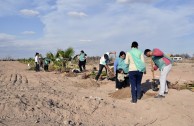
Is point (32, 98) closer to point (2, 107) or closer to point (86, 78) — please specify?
point (2, 107)

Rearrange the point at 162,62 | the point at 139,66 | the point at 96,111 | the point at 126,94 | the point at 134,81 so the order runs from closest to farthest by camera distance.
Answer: the point at 96,111 < the point at 139,66 < the point at 134,81 < the point at 162,62 < the point at 126,94

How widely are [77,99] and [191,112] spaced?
3.16 metres

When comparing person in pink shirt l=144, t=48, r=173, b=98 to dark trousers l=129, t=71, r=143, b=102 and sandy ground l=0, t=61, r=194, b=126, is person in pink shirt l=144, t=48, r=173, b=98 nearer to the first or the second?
sandy ground l=0, t=61, r=194, b=126

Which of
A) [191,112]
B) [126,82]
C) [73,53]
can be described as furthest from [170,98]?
[73,53]

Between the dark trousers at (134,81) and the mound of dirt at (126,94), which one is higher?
the dark trousers at (134,81)

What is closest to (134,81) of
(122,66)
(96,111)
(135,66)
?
(135,66)

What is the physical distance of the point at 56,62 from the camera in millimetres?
24484

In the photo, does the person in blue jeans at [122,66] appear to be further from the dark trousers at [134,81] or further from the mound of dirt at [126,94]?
the dark trousers at [134,81]

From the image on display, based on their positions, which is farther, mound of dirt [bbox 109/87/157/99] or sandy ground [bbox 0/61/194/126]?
mound of dirt [bbox 109/87/157/99]

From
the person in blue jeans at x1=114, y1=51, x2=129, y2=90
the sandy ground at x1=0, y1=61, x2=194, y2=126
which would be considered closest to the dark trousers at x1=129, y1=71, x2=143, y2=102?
the sandy ground at x1=0, y1=61, x2=194, y2=126

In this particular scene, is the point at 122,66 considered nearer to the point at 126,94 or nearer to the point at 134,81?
the point at 126,94

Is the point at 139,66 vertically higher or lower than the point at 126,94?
higher

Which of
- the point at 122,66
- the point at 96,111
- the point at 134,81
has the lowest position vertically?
the point at 96,111

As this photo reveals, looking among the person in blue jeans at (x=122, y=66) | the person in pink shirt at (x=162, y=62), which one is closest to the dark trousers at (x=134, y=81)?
the person in pink shirt at (x=162, y=62)
